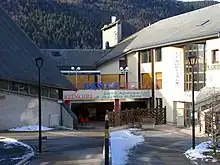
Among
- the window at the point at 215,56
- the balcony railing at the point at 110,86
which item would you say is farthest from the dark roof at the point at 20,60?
the window at the point at 215,56

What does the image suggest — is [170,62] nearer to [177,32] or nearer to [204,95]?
[177,32]

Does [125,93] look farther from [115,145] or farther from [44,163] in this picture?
[44,163]

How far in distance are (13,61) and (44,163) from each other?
1684 centimetres

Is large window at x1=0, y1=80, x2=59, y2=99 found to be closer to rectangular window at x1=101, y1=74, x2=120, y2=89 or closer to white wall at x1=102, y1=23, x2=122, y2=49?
rectangular window at x1=101, y1=74, x2=120, y2=89

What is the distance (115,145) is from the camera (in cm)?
2000

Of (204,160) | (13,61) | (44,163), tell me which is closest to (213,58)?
(13,61)

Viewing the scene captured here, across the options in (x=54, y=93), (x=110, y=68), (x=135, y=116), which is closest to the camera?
(x=54, y=93)

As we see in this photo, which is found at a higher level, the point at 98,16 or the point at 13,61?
the point at 98,16

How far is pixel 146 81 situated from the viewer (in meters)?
43.3

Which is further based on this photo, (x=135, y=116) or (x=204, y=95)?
(x=135, y=116)

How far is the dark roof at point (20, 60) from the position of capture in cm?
2939

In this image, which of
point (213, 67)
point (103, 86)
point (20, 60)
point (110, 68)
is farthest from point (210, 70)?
point (110, 68)

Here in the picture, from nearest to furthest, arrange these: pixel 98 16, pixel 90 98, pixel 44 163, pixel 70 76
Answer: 1. pixel 44 163
2. pixel 90 98
3. pixel 70 76
4. pixel 98 16

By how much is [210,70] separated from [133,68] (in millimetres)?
13296
